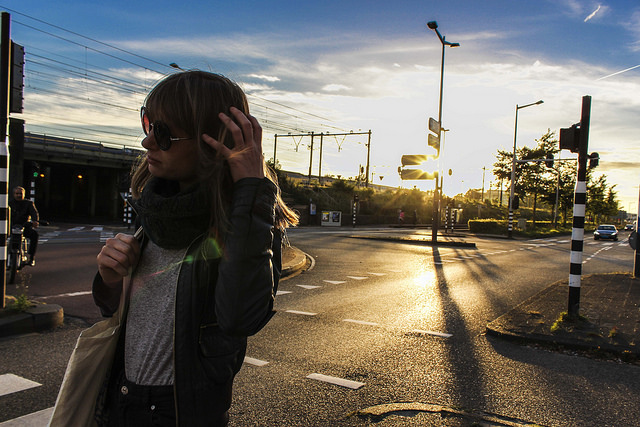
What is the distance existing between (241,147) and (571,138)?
5.83 m

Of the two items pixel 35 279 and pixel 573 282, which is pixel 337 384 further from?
pixel 35 279

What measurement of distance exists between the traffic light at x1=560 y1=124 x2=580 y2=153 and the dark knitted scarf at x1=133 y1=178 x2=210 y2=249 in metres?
5.81

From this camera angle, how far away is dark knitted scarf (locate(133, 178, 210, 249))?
49.9 inches

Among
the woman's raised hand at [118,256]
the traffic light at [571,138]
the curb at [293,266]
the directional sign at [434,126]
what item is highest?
the directional sign at [434,126]

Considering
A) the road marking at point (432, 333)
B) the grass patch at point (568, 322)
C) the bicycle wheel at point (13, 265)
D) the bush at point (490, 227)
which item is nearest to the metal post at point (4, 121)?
the bicycle wheel at point (13, 265)

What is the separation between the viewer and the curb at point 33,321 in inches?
195

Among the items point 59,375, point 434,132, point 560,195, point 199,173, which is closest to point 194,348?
point 199,173

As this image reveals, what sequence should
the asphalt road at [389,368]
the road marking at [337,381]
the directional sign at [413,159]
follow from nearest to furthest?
the asphalt road at [389,368] → the road marking at [337,381] → the directional sign at [413,159]

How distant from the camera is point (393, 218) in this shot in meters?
51.4

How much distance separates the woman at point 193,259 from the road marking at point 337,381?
8.24 ft

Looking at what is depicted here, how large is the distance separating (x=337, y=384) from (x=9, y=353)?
291 centimetres

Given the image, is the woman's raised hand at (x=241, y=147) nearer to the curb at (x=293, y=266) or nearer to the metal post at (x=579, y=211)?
the metal post at (x=579, y=211)

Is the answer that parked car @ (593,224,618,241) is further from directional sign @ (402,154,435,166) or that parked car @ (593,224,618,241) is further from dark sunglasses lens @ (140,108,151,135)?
dark sunglasses lens @ (140,108,151,135)

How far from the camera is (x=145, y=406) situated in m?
1.32
